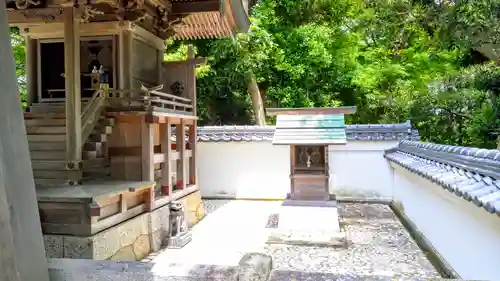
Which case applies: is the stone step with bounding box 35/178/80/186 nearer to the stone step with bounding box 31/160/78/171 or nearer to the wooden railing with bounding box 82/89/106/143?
the stone step with bounding box 31/160/78/171

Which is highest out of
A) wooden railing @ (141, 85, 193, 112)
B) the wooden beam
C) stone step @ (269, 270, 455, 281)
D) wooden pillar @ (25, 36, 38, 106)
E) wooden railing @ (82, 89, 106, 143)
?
the wooden beam

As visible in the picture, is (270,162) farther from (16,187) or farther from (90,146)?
(16,187)

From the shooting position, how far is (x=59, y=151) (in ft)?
21.1

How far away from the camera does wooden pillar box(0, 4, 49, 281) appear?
1.22 metres

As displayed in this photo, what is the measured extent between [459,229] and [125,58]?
6.27 meters

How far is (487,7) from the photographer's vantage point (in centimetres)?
775

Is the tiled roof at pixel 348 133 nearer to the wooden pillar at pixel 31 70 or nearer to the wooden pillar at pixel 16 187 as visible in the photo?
the wooden pillar at pixel 31 70

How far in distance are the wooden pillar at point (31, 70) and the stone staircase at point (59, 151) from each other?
84 centimetres

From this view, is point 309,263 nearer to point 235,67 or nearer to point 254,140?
point 254,140

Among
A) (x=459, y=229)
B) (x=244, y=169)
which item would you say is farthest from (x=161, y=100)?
(x=244, y=169)

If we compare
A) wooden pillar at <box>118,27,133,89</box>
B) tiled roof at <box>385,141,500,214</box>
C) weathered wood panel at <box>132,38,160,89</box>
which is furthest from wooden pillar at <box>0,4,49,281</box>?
weathered wood panel at <box>132,38,160,89</box>

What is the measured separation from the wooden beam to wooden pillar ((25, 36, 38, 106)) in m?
2.87

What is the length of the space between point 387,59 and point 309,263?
12.6 m

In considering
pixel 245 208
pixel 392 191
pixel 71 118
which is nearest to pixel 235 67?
pixel 245 208
